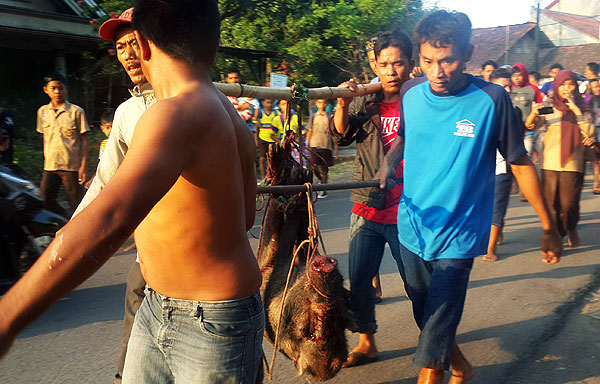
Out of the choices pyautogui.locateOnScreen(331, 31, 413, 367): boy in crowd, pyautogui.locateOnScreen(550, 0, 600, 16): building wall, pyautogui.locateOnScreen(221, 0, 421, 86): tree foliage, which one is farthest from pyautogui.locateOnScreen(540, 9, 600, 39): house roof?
A: pyautogui.locateOnScreen(331, 31, 413, 367): boy in crowd

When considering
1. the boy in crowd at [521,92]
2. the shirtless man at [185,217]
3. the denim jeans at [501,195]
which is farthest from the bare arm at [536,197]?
the boy in crowd at [521,92]

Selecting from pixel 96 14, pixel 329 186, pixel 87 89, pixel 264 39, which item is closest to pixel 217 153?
pixel 329 186

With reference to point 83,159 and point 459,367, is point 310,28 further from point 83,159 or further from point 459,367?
point 459,367

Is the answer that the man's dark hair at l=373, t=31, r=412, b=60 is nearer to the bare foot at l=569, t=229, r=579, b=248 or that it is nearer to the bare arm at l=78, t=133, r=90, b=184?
the bare foot at l=569, t=229, r=579, b=248

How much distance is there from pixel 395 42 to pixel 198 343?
8.68 ft

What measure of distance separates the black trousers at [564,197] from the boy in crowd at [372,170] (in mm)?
3813

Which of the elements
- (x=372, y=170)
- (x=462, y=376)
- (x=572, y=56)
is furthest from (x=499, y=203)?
(x=572, y=56)

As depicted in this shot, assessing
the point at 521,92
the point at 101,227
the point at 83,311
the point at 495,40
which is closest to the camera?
the point at 101,227

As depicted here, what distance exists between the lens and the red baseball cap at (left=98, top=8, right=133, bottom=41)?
2571mm

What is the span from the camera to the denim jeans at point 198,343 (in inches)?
65.7

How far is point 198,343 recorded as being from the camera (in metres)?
1.67

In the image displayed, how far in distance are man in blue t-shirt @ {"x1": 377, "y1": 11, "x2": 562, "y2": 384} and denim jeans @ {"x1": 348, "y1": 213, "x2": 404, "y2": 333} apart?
2.03ft

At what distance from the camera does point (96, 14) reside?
12.7m

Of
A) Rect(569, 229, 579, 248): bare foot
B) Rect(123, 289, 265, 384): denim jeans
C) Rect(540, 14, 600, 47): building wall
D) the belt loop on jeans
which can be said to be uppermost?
Rect(540, 14, 600, 47): building wall
